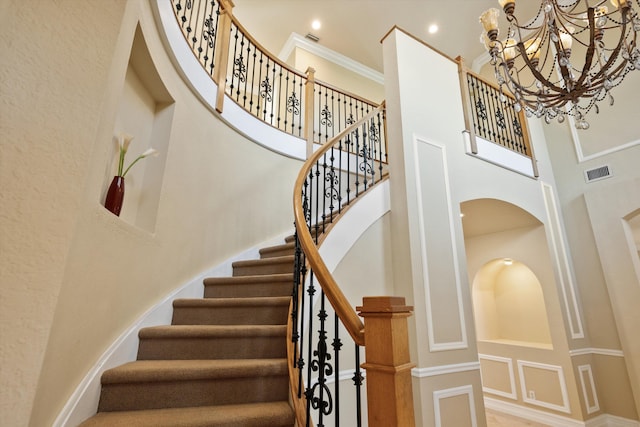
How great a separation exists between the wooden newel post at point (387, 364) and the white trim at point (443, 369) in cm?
177

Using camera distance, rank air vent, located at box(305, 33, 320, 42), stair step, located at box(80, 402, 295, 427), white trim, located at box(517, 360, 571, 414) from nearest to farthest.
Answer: stair step, located at box(80, 402, 295, 427) → white trim, located at box(517, 360, 571, 414) → air vent, located at box(305, 33, 320, 42)

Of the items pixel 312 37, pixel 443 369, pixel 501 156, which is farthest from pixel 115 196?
pixel 312 37

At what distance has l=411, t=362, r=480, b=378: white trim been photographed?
8.59 feet

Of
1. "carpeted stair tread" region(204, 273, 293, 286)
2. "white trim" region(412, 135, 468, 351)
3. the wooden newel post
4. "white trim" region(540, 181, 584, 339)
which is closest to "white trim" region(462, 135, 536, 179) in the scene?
"white trim" region(540, 181, 584, 339)

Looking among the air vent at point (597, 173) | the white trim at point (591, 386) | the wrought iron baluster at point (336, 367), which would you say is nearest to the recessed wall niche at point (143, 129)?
the wrought iron baluster at point (336, 367)

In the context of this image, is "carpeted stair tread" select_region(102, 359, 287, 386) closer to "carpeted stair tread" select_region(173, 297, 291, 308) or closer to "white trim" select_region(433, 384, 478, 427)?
"carpeted stair tread" select_region(173, 297, 291, 308)

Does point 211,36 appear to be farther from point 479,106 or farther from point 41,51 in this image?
point 479,106

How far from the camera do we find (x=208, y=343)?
195 centimetres

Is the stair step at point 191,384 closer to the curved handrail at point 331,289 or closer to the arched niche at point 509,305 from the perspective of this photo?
the curved handrail at point 331,289

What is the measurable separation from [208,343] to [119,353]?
1.54 feet

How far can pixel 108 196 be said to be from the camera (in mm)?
1828

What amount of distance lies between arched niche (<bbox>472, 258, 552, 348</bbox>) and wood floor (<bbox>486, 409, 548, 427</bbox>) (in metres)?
1.00

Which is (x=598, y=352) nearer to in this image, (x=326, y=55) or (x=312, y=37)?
(x=326, y=55)

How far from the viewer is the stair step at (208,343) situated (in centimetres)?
193
